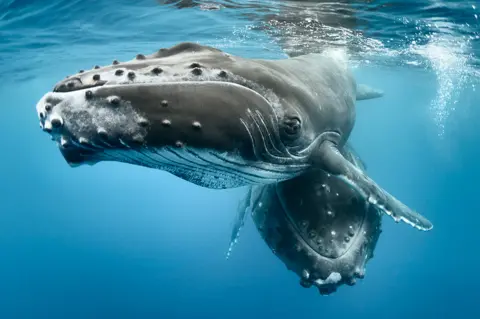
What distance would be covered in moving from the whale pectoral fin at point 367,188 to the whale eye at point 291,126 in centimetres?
78

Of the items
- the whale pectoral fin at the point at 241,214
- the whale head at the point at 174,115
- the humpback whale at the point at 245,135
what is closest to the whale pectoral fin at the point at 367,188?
the humpback whale at the point at 245,135

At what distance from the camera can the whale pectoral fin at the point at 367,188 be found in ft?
13.3

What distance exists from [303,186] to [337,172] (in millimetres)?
788

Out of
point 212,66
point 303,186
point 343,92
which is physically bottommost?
point 303,186

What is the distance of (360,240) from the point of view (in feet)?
16.3

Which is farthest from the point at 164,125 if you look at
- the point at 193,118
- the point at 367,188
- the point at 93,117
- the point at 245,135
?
the point at 367,188

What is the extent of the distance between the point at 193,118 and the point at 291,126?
112 cm

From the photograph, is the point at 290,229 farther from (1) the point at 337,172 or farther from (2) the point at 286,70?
(2) the point at 286,70

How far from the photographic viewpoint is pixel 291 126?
3541mm

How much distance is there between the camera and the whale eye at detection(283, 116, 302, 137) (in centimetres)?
353

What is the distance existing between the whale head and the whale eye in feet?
0.07

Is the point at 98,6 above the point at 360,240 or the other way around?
above

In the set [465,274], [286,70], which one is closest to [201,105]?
[286,70]

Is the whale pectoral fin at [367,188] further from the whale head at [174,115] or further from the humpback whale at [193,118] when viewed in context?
the whale head at [174,115]
